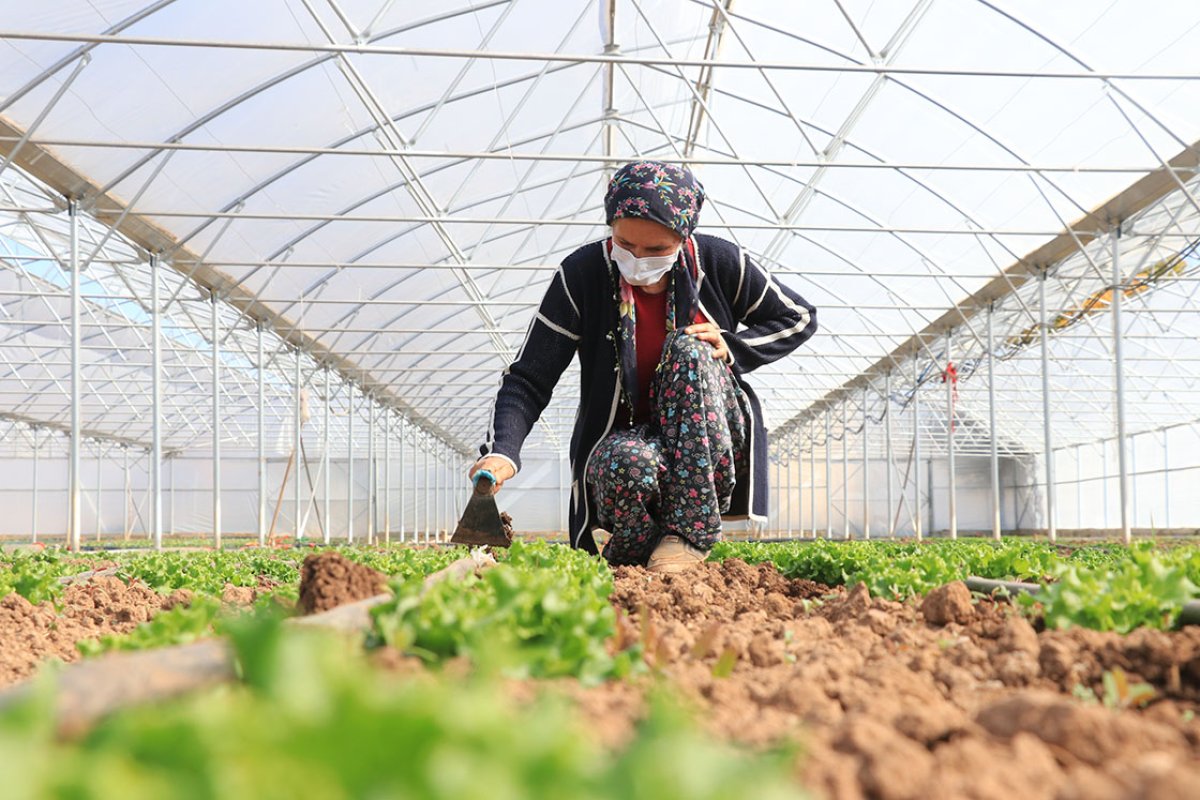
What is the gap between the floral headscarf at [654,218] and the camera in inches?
151

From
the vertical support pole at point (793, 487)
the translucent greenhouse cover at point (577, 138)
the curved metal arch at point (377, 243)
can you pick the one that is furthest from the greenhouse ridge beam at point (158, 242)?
the vertical support pole at point (793, 487)

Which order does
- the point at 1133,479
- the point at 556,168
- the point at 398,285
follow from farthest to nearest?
the point at 1133,479 → the point at 398,285 → the point at 556,168

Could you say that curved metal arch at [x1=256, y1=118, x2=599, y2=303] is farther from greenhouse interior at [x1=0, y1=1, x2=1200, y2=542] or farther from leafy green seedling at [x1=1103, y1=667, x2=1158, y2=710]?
leafy green seedling at [x1=1103, y1=667, x2=1158, y2=710]

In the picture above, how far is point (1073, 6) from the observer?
11.2 m

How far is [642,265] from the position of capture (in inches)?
159

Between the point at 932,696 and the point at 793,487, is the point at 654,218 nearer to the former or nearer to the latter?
the point at 932,696

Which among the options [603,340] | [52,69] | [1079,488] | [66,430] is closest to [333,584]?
[603,340]

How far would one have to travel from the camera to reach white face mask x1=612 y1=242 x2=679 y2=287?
13.2 ft

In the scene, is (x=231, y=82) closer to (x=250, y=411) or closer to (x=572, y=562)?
(x=572, y=562)

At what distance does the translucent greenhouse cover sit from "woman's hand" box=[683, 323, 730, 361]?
6.24m

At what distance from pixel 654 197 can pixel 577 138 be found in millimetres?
13340

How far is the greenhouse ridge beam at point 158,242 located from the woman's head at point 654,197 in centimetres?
1000

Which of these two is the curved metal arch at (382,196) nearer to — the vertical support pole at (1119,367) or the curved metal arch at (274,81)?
the curved metal arch at (274,81)

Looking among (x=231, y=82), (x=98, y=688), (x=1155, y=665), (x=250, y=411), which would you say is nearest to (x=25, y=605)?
(x=98, y=688)
